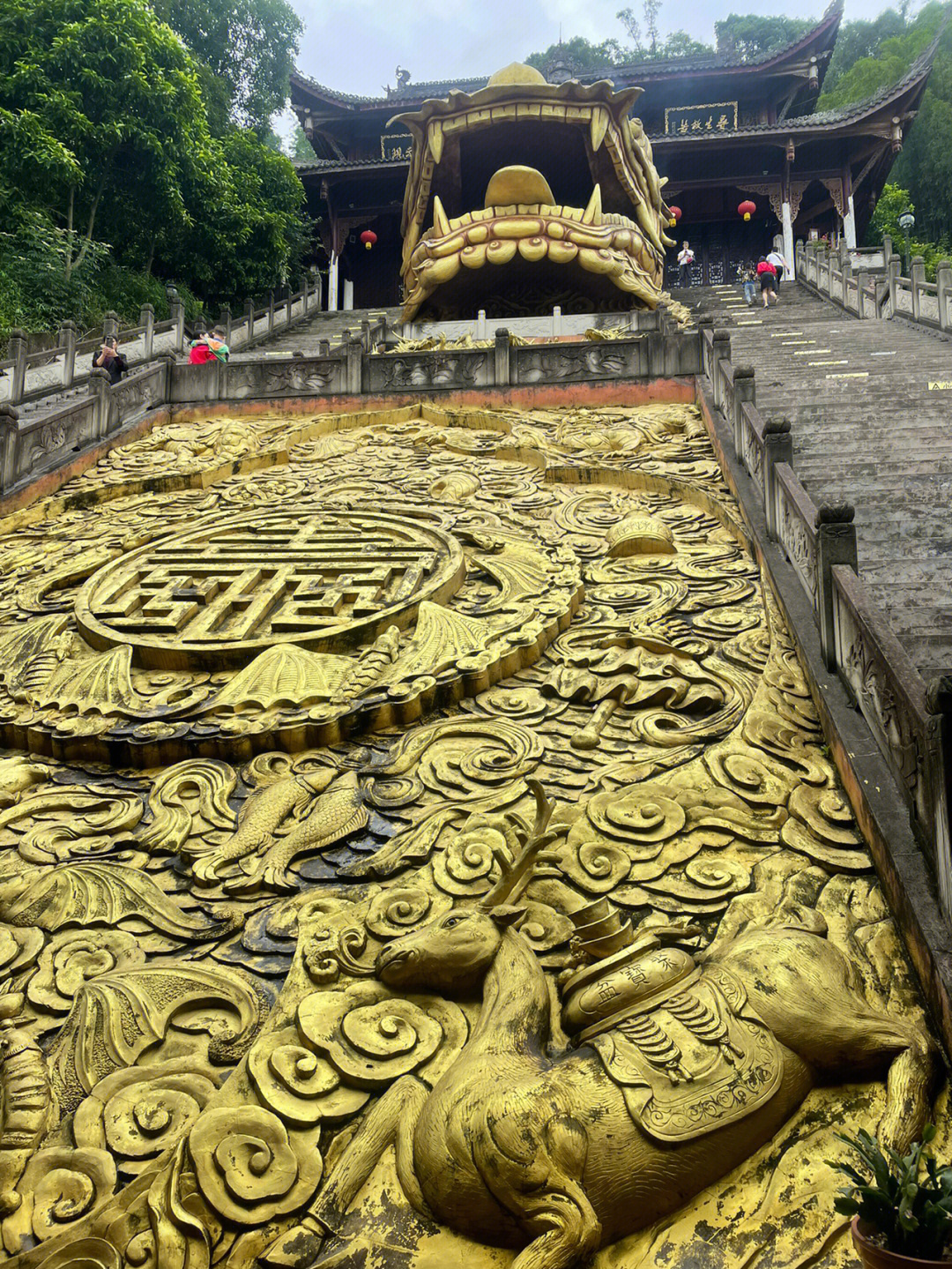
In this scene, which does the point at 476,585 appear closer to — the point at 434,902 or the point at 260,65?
the point at 434,902

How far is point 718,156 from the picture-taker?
25.4 m

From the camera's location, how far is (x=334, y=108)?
3038 cm

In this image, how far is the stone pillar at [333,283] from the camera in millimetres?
26219

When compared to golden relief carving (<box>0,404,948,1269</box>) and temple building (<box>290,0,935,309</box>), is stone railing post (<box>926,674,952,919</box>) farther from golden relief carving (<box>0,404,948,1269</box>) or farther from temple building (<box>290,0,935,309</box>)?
temple building (<box>290,0,935,309</box>)

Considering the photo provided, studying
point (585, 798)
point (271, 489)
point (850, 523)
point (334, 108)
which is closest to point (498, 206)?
point (271, 489)

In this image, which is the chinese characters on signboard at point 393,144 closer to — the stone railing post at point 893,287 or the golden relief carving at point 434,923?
the stone railing post at point 893,287

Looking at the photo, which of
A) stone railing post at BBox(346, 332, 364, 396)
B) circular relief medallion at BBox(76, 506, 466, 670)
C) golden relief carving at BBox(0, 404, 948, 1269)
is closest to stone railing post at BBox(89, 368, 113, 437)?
stone railing post at BBox(346, 332, 364, 396)

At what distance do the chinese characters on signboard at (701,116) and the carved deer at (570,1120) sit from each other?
31566 millimetres

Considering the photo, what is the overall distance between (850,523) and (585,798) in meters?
1.90

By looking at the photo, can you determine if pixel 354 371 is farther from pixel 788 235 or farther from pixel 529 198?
pixel 788 235

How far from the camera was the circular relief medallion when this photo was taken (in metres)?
5.04

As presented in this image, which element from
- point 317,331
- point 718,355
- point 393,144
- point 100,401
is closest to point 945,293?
point 718,355

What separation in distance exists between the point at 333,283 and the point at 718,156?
440 inches

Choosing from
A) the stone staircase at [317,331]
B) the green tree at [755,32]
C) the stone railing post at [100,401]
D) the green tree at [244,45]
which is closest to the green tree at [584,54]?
the green tree at [755,32]
